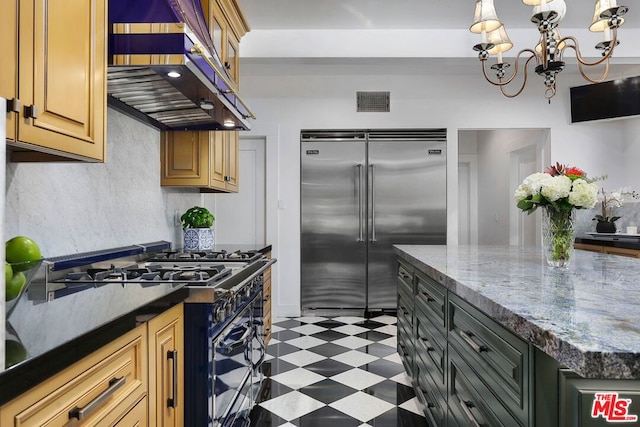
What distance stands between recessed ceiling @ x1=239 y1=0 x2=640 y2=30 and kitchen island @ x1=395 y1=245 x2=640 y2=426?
7.37 ft

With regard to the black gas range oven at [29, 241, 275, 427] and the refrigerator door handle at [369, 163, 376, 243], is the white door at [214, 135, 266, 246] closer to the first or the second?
the refrigerator door handle at [369, 163, 376, 243]

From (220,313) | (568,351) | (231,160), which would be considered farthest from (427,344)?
(231,160)

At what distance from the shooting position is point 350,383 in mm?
2797

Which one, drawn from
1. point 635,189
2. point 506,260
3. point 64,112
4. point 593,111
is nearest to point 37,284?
point 64,112

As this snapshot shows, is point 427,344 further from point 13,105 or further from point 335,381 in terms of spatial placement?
point 13,105

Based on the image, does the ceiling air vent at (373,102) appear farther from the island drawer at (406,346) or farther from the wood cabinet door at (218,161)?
the island drawer at (406,346)

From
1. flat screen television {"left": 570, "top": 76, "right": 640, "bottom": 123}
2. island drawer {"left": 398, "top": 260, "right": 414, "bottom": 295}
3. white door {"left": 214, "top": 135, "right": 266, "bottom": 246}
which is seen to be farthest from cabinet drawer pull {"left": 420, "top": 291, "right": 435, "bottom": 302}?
flat screen television {"left": 570, "top": 76, "right": 640, "bottom": 123}

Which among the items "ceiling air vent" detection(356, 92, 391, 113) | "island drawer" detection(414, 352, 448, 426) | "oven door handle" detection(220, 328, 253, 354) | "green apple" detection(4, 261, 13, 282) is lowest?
"island drawer" detection(414, 352, 448, 426)

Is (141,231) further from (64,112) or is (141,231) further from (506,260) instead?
(506,260)

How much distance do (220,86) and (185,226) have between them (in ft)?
4.74

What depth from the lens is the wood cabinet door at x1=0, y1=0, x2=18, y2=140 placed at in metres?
0.99

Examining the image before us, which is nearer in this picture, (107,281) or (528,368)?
(528,368)

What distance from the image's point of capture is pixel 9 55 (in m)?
1.01

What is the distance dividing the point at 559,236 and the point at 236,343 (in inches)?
61.6
